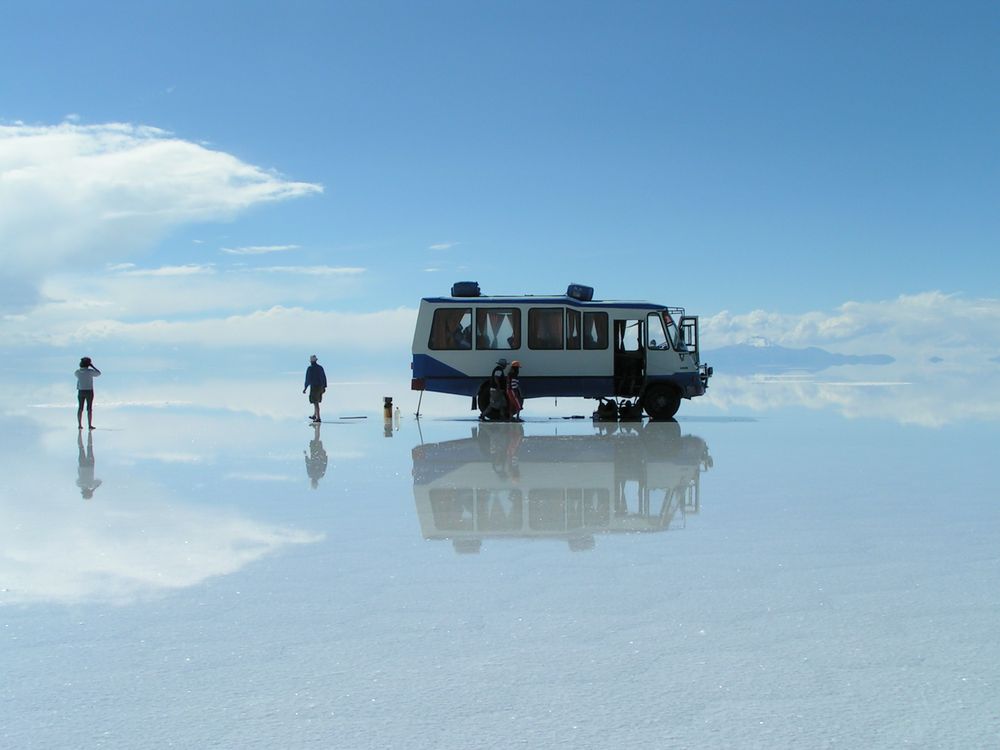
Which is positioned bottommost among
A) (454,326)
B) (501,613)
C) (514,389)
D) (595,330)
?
(501,613)

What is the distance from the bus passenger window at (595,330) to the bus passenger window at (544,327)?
25.5 inches

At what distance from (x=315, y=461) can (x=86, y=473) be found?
10.2 ft

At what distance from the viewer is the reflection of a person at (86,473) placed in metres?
11.5

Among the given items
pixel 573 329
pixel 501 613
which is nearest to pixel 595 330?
pixel 573 329

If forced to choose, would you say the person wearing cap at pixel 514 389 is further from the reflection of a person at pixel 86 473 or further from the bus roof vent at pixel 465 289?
the reflection of a person at pixel 86 473

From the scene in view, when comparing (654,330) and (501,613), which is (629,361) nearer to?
(654,330)

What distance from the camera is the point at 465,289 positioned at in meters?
25.3

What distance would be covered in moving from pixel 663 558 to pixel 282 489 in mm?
5478

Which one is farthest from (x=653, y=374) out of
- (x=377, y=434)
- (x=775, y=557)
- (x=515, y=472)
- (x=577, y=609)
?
(x=577, y=609)

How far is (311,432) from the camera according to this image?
68.3 feet

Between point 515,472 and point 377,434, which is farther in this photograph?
point 377,434

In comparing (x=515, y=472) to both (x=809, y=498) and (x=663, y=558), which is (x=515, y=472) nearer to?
(x=809, y=498)

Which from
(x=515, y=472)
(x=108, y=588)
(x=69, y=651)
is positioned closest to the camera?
(x=69, y=651)

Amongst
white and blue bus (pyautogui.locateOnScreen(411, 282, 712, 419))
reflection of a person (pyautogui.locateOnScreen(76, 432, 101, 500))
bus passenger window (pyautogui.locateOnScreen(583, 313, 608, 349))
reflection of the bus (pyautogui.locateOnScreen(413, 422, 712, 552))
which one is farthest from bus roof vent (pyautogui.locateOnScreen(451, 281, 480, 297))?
reflection of a person (pyautogui.locateOnScreen(76, 432, 101, 500))
